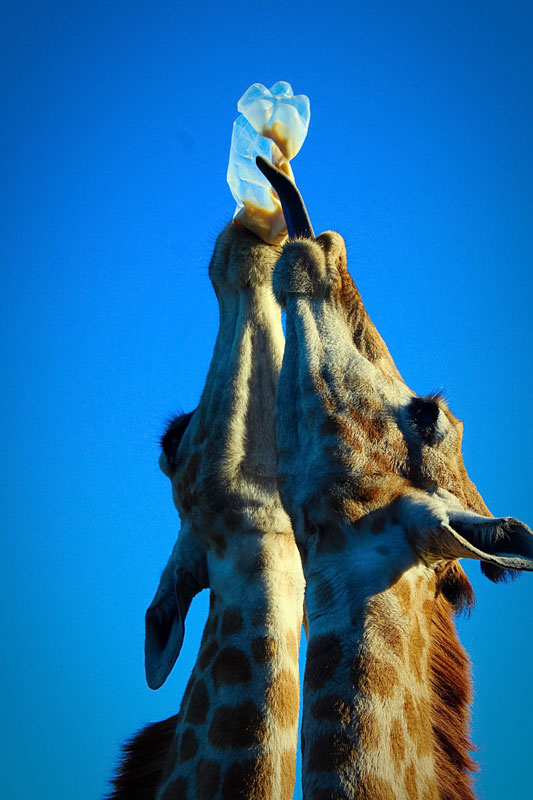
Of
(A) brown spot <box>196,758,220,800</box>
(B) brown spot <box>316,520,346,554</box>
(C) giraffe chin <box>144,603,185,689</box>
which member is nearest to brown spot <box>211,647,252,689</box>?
(C) giraffe chin <box>144,603,185,689</box>

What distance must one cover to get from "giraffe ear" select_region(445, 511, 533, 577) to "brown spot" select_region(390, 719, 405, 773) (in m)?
0.74

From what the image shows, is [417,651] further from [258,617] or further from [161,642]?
[161,642]

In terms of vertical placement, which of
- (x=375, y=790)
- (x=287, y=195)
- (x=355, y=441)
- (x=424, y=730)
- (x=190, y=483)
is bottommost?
(x=375, y=790)

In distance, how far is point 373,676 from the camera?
3449 mm

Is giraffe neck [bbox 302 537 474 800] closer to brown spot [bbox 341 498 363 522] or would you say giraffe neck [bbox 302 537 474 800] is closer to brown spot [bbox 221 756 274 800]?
→ brown spot [bbox 341 498 363 522]

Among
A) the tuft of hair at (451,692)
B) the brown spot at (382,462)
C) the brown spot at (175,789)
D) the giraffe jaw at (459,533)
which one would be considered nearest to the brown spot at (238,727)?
the brown spot at (175,789)

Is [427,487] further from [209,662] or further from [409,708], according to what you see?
[209,662]

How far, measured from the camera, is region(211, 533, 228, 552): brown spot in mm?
A: 5137

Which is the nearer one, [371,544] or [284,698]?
[371,544]

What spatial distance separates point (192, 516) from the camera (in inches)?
210

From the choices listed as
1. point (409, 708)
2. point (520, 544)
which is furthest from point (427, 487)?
point (409, 708)

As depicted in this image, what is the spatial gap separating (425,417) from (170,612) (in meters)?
2.02

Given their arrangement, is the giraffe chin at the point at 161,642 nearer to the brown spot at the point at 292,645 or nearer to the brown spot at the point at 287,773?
the brown spot at the point at 292,645

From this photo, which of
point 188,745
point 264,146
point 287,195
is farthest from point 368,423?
point 264,146
